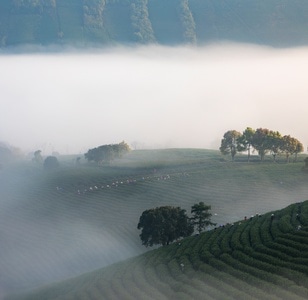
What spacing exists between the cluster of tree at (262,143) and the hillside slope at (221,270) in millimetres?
86352

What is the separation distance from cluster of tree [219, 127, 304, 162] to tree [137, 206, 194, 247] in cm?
7592

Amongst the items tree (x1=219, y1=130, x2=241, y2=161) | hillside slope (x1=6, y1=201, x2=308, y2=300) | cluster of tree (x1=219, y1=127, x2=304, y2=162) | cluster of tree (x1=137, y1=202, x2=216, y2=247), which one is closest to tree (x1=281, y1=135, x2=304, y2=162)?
cluster of tree (x1=219, y1=127, x2=304, y2=162)

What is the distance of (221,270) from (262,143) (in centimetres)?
11591

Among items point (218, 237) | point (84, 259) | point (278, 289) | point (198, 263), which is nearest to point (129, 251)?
point (84, 259)

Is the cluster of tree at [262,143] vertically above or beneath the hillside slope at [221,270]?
above

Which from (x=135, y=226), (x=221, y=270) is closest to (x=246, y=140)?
(x=135, y=226)

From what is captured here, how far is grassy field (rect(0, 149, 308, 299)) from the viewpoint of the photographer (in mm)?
64812

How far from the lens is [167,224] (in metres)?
101

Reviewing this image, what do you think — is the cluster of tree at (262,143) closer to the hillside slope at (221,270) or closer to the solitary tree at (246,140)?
the solitary tree at (246,140)

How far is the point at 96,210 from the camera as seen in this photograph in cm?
14450

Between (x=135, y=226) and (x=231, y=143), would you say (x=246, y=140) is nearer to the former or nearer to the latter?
(x=231, y=143)

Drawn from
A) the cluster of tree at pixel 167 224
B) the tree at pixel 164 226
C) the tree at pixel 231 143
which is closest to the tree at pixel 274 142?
the tree at pixel 231 143

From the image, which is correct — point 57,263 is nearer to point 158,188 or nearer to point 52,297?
point 52,297

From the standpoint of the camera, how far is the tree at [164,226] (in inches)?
3976
